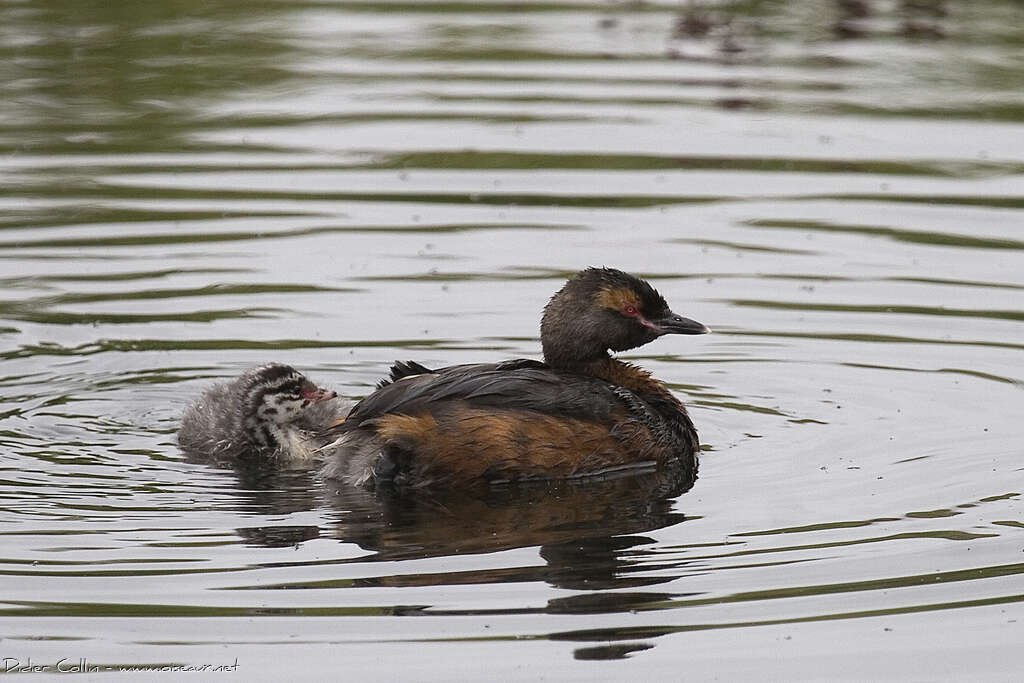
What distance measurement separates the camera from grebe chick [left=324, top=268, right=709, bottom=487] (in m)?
8.18

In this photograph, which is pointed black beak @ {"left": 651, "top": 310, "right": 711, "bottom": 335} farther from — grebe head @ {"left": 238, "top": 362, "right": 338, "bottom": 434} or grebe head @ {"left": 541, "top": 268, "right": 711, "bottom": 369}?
grebe head @ {"left": 238, "top": 362, "right": 338, "bottom": 434}

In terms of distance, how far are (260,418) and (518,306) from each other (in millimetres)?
2435

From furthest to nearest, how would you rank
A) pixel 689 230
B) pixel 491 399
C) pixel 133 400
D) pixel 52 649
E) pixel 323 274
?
1. pixel 689 230
2. pixel 323 274
3. pixel 133 400
4. pixel 491 399
5. pixel 52 649

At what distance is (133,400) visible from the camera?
958cm

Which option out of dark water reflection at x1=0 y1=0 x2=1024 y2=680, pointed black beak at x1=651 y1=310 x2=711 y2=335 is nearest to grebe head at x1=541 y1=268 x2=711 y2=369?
pointed black beak at x1=651 y1=310 x2=711 y2=335

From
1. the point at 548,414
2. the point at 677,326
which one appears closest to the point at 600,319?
the point at 677,326

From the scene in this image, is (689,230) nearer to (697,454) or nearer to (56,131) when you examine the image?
(697,454)

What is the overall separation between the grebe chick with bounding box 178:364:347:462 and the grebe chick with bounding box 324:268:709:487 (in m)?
0.43

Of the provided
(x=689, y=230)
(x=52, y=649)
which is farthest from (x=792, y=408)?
(x=52, y=649)

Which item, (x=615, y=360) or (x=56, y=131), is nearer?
(x=615, y=360)

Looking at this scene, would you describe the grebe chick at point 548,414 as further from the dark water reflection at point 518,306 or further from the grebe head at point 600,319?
the dark water reflection at point 518,306

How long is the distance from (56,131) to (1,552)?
828cm

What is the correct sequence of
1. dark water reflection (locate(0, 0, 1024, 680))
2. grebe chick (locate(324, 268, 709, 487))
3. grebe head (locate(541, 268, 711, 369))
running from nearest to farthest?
dark water reflection (locate(0, 0, 1024, 680)), grebe chick (locate(324, 268, 709, 487)), grebe head (locate(541, 268, 711, 369))

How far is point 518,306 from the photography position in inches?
428
